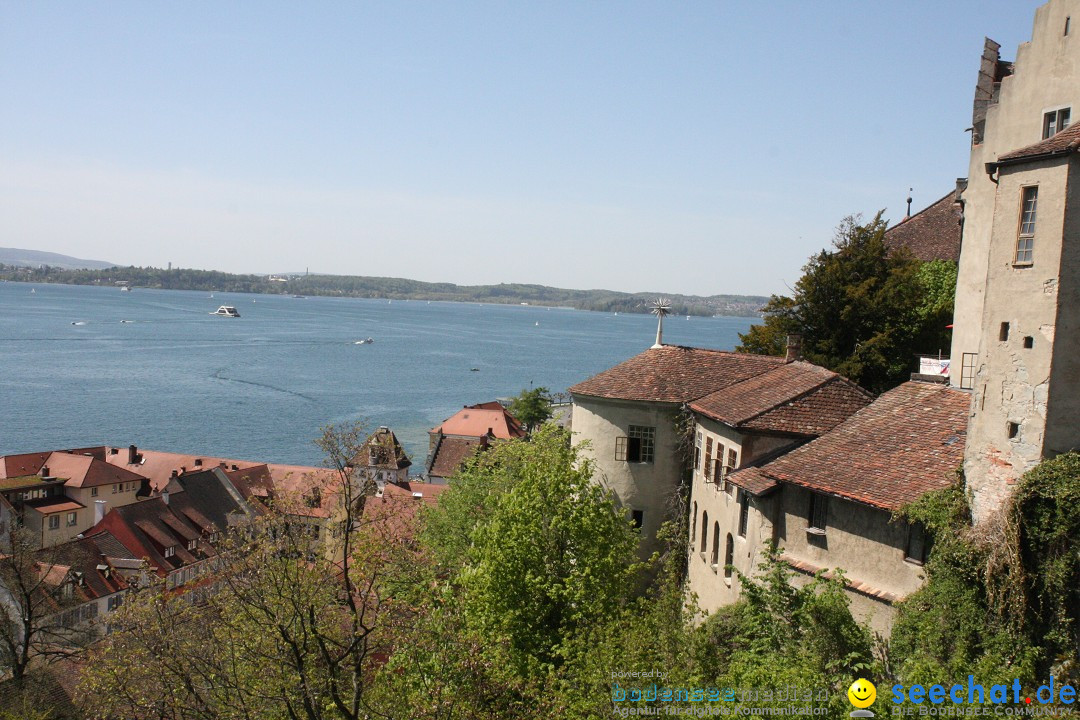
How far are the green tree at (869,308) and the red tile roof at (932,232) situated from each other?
7.76ft

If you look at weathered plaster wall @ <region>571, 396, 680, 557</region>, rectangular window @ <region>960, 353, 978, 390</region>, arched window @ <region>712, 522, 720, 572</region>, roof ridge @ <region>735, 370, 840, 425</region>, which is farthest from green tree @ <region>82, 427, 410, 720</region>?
rectangular window @ <region>960, 353, 978, 390</region>

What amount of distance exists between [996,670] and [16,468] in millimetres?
68691

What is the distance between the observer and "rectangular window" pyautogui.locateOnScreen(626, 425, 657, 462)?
102 ft

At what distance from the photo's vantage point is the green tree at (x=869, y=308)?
125 ft

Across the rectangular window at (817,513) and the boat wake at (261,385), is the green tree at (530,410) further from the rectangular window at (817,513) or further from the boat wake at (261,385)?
the rectangular window at (817,513)

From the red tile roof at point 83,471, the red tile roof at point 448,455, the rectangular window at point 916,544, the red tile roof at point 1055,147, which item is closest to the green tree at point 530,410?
the red tile roof at point 448,455

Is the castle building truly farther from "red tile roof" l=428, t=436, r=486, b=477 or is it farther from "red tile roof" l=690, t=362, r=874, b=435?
"red tile roof" l=428, t=436, r=486, b=477

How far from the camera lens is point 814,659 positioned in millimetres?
16922

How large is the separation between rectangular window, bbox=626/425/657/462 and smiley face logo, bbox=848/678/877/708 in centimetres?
1768

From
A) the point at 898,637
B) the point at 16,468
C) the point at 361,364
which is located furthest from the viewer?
the point at 361,364

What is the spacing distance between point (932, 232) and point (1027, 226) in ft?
96.7

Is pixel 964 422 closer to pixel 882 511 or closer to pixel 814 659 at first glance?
pixel 882 511

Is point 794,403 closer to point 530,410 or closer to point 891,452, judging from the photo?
point 891,452

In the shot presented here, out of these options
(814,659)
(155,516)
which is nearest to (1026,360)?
(814,659)
